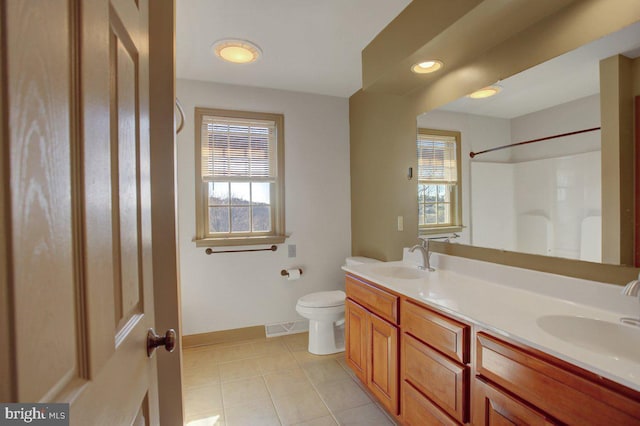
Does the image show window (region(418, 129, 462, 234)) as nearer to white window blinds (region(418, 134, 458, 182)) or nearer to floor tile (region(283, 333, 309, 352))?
white window blinds (region(418, 134, 458, 182))

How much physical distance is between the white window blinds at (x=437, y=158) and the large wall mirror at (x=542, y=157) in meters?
0.08

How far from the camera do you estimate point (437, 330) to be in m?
1.39

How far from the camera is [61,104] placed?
0.40 meters

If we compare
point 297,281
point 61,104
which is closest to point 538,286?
point 61,104

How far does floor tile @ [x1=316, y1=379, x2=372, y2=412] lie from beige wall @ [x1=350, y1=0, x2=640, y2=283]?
1048mm

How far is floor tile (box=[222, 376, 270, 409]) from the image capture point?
205 centimetres

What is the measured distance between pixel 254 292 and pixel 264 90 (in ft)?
6.68

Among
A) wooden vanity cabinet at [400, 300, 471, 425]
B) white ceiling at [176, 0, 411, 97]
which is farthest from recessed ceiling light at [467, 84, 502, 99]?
wooden vanity cabinet at [400, 300, 471, 425]

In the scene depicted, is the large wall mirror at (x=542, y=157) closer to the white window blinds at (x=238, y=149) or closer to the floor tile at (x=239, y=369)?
the white window blinds at (x=238, y=149)

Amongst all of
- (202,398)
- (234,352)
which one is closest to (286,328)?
(234,352)

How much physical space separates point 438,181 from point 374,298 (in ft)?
3.24

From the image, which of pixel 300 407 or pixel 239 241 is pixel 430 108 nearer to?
pixel 239 241

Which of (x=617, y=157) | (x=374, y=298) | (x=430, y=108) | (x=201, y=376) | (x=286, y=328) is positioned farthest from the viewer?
(x=286, y=328)

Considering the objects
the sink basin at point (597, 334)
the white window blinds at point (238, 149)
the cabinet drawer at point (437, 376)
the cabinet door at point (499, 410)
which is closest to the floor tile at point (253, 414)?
the cabinet drawer at point (437, 376)
